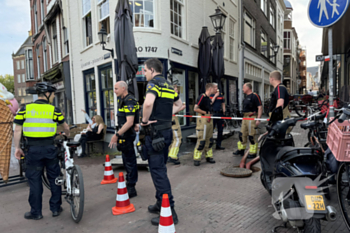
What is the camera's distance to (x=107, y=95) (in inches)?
400

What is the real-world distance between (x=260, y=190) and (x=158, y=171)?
202 centimetres

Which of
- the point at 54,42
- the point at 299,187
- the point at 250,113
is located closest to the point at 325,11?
the point at 250,113

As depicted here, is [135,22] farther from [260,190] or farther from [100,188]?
[260,190]

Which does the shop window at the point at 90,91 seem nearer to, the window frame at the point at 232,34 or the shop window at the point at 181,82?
the shop window at the point at 181,82

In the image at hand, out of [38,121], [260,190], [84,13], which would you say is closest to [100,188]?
[38,121]

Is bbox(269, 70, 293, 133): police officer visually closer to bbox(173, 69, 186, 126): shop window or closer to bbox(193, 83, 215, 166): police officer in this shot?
bbox(193, 83, 215, 166): police officer

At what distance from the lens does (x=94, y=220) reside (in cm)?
338

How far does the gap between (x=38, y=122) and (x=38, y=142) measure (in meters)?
0.27

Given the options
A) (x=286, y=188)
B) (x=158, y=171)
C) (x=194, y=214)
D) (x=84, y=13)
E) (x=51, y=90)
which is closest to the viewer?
(x=286, y=188)

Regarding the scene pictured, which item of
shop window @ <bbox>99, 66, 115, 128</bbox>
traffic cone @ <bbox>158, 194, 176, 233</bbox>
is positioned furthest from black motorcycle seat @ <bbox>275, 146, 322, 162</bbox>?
shop window @ <bbox>99, 66, 115, 128</bbox>

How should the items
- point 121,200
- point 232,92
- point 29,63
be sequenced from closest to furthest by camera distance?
point 121,200, point 232,92, point 29,63

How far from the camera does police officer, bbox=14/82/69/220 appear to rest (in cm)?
342

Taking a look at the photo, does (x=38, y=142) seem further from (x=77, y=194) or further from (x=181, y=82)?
(x=181, y=82)

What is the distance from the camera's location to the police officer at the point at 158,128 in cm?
313
